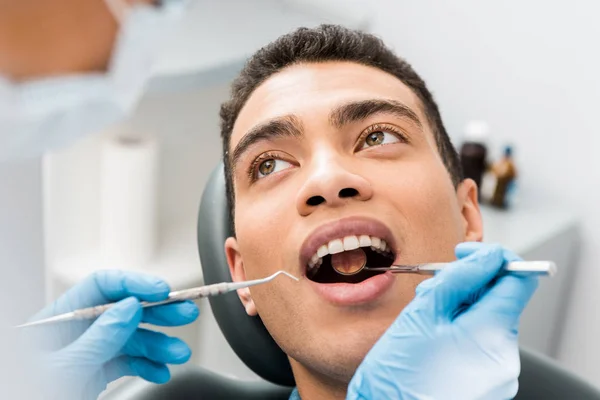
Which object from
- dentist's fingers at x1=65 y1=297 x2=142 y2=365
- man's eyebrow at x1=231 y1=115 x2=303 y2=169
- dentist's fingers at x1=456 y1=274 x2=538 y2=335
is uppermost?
man's eyebrow at x1=231 y1=115 x2=303 y2=169

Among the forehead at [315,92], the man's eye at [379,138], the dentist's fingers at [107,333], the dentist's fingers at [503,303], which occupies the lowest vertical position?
the dentist's fingers at [107,333]

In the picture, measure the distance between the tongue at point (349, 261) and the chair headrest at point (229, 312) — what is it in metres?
0.21

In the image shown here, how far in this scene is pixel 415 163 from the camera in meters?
1.28

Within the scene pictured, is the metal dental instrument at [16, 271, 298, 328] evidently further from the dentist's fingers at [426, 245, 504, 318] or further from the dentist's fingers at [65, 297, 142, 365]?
the dentist's fingers at [426, 245, 504, 318]

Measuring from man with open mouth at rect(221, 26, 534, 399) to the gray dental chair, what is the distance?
0.04 meters

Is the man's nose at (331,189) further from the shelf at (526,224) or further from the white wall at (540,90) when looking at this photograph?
the white wall at (540,90)

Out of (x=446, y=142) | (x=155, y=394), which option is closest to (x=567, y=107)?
(x=446, y=142)

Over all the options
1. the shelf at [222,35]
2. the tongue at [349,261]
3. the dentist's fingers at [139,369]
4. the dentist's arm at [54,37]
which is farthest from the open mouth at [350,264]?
the shelf at [222,35]

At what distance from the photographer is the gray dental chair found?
1.41m

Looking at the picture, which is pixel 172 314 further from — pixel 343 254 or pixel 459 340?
pixel 459 340

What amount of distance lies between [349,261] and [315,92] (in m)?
0.31

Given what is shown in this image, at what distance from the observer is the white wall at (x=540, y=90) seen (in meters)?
2.21

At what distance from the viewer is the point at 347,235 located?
3.81 feet

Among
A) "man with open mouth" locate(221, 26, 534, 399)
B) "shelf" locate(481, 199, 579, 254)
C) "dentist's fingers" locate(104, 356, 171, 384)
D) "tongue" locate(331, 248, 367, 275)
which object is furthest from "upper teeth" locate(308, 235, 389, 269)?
"shelf" locate(481, 199, 579, 254)
